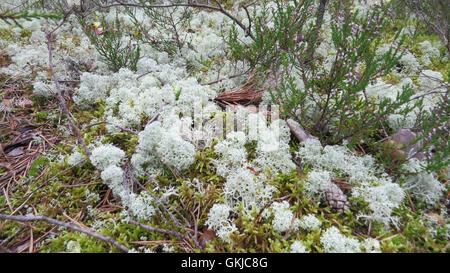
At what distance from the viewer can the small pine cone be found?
6.53ft

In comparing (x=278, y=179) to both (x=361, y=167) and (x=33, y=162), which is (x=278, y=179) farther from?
(x=33, y=162)

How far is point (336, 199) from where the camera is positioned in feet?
6.60

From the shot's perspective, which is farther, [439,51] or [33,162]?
[439,51]

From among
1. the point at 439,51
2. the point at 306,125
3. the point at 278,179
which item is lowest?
the point at 278,179

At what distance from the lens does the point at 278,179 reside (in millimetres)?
2172

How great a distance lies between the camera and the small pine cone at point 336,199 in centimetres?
199

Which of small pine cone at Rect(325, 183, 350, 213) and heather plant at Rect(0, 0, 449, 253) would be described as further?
small pine cone at Rect(325, 183, 350, 213)

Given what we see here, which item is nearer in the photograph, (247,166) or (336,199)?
(336,199)

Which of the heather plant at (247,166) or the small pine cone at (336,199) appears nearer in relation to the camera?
the heather plant at (247,166)

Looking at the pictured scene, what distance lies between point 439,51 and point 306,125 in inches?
129
